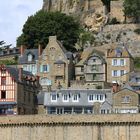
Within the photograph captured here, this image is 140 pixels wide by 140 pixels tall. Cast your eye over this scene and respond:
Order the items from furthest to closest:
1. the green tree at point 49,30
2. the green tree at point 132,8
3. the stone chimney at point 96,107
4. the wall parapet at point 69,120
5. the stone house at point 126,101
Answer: the green tree at point 132,8
the green tree at point 49,30
the stone house at point 126,101
the stone chimney at point 96,107
the wall parapet at point 69,120

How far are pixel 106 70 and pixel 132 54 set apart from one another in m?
10.4

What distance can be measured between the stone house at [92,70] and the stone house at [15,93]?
34.7 ft

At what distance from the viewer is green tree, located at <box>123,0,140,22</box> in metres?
112

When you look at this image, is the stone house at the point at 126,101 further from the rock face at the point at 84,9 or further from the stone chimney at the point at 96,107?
the rock face at the point at 84,9

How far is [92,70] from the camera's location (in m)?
98.1

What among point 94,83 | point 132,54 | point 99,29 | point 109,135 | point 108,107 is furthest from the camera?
point 99,29

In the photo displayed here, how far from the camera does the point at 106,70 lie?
98.0 m

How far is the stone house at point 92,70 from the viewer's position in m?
97.0

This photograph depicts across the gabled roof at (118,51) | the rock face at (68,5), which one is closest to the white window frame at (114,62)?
the gabled roof at (118,51)

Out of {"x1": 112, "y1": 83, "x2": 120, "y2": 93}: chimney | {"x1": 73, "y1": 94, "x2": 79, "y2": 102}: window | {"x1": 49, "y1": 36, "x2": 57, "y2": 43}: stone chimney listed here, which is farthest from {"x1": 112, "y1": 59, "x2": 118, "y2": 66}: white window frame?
{"x1": 73, "y1": 94, "x2": 79, "y2": 102}: window

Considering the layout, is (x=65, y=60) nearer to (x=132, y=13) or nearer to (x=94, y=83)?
(x=94, y=83)

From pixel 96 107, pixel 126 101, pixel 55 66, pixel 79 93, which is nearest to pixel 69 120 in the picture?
pixel 96 107

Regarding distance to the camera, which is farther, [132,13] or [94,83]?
[132,13]

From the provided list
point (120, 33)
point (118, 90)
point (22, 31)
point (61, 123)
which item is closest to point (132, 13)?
point (120, 33)
